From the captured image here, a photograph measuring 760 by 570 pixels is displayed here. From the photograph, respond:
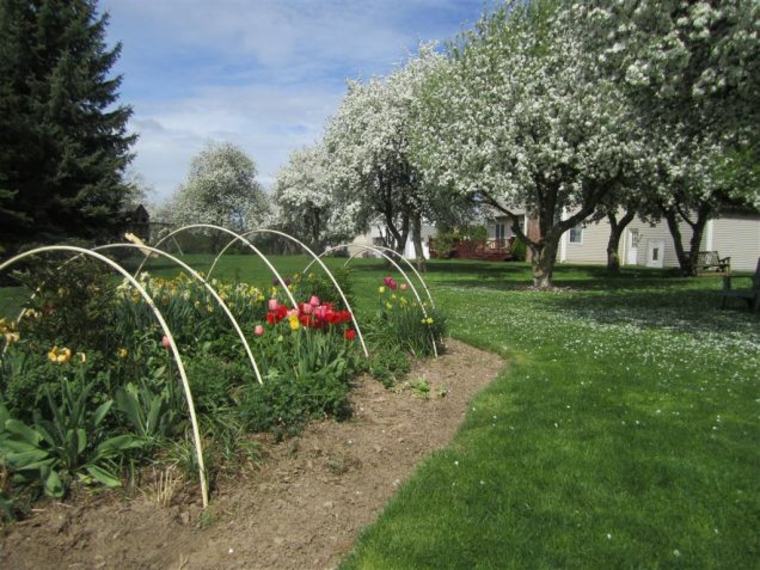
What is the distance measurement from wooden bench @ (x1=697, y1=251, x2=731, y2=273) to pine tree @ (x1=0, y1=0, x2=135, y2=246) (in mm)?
22409

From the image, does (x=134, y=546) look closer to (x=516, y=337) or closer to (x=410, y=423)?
(x=410, y=423)

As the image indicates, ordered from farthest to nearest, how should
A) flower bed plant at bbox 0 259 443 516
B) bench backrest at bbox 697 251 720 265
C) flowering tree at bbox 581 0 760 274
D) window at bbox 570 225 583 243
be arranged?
window at bbox 570 225 583 243
bench backrest at bbox 697 251 720 265
flowering tree at bbox 581 0 760 274
flower bed plant at bbox 0 259 443 516

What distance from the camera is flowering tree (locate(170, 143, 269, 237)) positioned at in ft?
169

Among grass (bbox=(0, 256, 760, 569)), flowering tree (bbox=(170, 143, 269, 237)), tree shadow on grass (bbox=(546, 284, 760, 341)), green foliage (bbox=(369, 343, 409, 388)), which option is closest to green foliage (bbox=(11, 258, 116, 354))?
grass (bbox=(0, 256, 760, 569))

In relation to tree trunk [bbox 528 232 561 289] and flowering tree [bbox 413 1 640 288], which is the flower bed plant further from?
tree trunk [bbox 528 232 561 289]

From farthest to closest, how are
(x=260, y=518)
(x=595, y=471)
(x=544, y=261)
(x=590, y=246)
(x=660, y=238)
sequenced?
(x=590, y=246) → (x=660, y=238) → (x=544, y=261) → (x=595, y=471) → (x=260, y=518)

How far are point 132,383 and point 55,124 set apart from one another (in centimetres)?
1960

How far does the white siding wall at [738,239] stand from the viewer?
115ft

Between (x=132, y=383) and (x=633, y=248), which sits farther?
(x=633, y=248)

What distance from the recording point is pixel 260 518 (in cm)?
347

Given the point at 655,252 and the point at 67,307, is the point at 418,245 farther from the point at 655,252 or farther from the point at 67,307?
the point at 67,307

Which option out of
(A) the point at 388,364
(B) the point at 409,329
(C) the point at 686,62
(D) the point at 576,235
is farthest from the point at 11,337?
(D) the point at 576,235

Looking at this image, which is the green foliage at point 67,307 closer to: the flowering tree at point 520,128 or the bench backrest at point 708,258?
the flowering tree at point 520,128

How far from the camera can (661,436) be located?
15.9 feet
